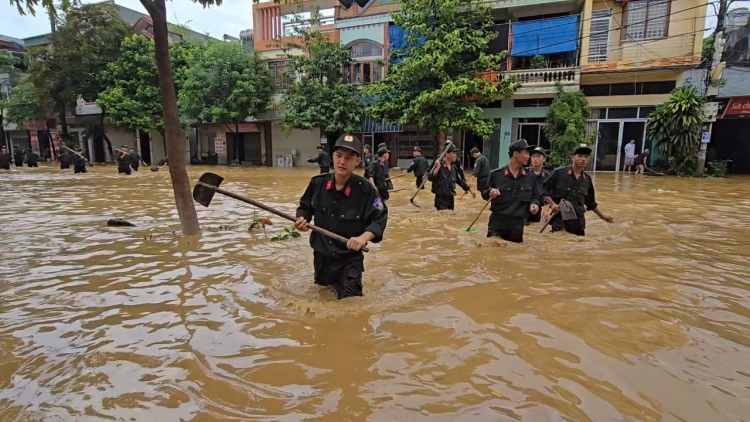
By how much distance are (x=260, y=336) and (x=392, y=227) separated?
4924 millimetres

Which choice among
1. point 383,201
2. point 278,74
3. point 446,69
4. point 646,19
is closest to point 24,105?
point 278,74

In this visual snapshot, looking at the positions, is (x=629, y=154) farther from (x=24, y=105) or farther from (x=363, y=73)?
(x=24, y=105)

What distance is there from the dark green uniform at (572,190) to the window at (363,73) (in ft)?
59.7

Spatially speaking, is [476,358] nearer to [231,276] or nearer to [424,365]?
[424,365]

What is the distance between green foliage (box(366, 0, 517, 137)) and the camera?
727 inches

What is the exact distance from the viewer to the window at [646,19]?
59.2 feet

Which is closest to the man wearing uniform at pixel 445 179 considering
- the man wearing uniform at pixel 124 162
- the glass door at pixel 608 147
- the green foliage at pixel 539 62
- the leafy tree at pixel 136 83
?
the green foliage at pixel 539 62

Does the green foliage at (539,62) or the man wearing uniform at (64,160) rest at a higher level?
the green foliage at (539,62)

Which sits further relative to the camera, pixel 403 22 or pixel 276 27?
pixel 276 27

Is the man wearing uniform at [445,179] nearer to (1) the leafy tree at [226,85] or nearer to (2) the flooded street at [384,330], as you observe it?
(2) the flooded street at [384,330]

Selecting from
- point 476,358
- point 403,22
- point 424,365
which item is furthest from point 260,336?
point 403,22

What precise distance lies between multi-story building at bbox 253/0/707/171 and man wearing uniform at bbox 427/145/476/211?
12.3 meters

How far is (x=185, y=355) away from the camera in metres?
3.20

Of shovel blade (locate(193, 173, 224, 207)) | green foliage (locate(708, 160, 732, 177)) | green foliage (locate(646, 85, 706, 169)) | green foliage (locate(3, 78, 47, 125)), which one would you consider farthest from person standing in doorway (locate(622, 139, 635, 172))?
green foliage (locate(3, 78, 47, 125))
